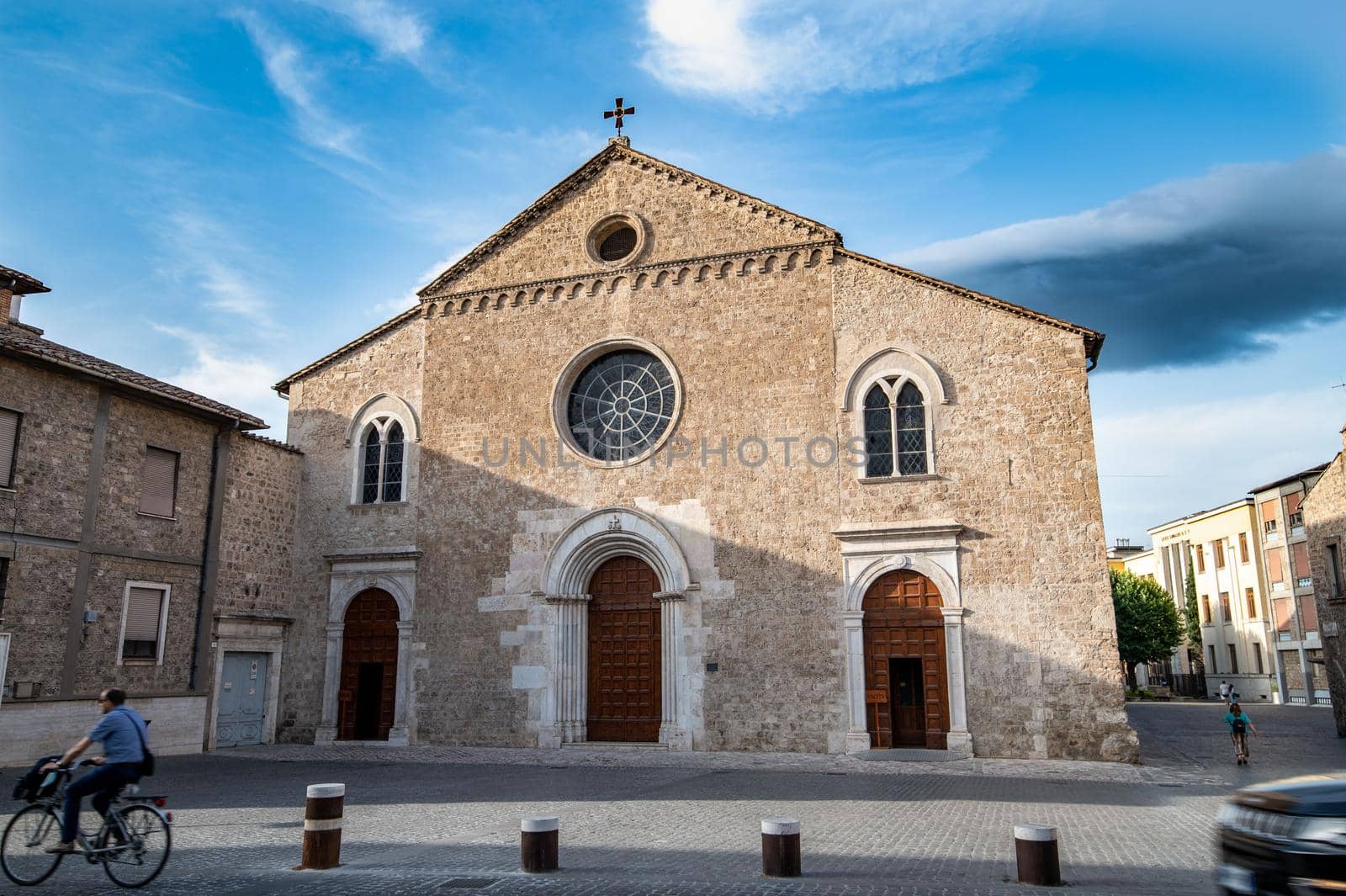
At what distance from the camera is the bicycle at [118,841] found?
7.96 m

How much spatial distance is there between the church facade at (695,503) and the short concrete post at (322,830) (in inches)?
454

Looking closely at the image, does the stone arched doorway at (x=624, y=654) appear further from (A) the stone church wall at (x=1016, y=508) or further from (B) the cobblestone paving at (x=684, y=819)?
(A) the stone church wall at (x=1016, y=508)

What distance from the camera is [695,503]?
20328 mm

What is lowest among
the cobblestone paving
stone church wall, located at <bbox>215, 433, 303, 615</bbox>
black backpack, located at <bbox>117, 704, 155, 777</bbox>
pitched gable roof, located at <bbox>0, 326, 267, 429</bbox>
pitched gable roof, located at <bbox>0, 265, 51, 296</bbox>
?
the cobblestone paving

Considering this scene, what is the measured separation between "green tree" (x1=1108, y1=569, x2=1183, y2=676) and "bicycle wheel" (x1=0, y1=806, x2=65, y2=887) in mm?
47982

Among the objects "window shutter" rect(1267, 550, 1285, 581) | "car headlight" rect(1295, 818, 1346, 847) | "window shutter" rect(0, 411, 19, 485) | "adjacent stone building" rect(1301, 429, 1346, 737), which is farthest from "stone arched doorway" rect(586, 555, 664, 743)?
"window shutter" rect(1267, 550, 1285, 581)

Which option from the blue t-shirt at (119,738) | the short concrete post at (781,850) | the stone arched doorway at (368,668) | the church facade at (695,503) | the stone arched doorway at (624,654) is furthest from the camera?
the stone arched doorway at (368,668)

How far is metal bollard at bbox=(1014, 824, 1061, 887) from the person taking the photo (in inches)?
296

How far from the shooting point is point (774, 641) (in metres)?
19.1

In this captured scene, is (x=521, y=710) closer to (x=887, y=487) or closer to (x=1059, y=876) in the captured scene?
(x=887, y=487)

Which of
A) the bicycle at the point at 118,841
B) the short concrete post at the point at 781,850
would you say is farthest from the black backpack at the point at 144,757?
the short concrete post at the point at 781,850

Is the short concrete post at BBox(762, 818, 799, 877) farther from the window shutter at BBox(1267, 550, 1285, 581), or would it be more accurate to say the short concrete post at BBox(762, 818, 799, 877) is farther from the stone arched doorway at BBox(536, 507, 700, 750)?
the window shutter at BBox(1267, 550, 1285, 581)

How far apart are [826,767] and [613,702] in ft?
17.7

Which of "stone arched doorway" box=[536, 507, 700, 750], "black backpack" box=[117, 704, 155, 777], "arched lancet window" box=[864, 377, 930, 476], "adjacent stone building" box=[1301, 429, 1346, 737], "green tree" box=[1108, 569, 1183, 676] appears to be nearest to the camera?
"black backpack" box=[117, 704, 155, 777]
